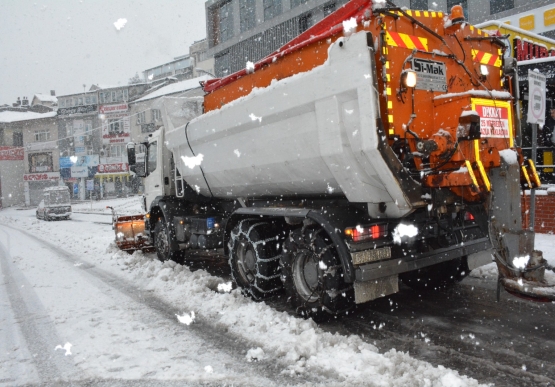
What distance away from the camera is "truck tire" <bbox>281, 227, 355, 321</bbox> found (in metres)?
4.30

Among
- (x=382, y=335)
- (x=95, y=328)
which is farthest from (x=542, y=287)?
(x=95, y=328)

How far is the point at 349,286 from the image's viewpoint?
4383 mm

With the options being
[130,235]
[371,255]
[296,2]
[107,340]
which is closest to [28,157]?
[296,2]

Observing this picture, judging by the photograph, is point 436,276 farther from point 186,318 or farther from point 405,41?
point 186,318

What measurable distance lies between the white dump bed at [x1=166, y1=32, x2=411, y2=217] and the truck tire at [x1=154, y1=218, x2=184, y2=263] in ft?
7.89

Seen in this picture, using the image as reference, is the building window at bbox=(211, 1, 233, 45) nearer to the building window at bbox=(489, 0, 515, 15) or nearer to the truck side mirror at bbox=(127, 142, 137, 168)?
the building window at bbox=(489, 0, 515, 15)

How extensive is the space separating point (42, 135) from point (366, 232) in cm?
6010

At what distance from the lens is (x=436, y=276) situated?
558 cm

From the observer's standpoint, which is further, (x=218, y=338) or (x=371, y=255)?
(x=218, y=338)

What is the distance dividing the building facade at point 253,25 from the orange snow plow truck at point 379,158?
1669 cm

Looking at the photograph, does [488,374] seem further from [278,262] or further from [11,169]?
[11,169]

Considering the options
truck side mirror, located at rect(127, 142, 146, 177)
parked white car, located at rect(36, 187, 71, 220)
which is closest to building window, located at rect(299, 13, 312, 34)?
truck side mirror, located at rect(127, 142, 146, 177)

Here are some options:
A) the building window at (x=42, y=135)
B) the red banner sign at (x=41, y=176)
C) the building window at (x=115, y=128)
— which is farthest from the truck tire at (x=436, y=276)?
the building window at (x=42, y=135)

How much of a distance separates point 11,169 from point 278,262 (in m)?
59.8
